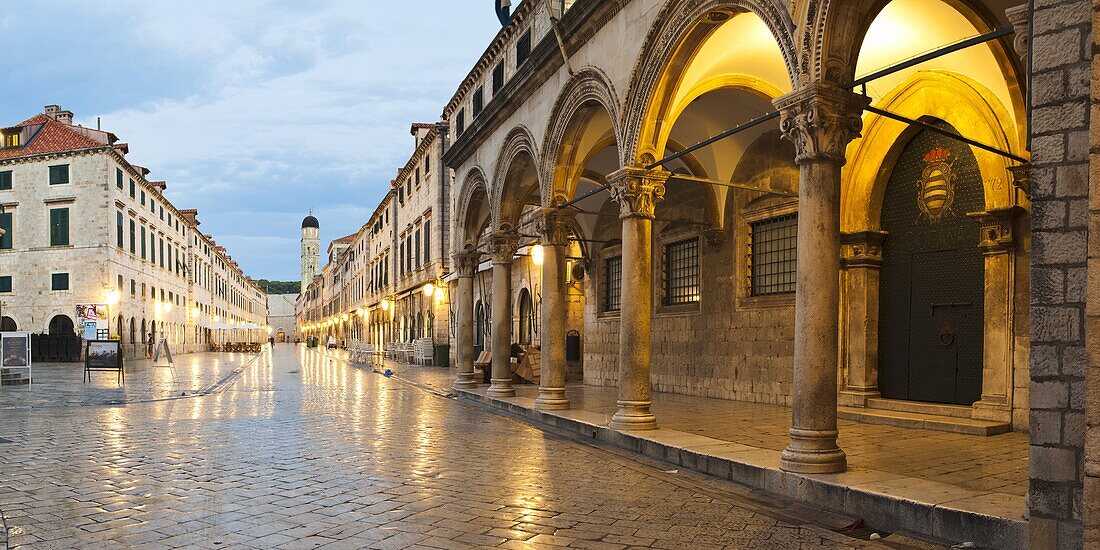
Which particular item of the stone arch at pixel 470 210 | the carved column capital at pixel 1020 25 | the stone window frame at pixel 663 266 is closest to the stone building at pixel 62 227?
the stone arch at pixel 470 210

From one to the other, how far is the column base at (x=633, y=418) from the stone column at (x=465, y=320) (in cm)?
814

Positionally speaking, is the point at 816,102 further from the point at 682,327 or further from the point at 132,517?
the point at 682,327

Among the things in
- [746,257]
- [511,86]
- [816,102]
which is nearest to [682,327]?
[746,257]

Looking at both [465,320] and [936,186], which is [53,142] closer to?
[465,320]

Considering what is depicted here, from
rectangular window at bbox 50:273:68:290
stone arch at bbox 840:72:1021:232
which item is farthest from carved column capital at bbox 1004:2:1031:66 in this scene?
rectangular window at bbox 50:273:68:290

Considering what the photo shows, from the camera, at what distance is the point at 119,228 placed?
42.2 metres

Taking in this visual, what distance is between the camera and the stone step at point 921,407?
10920 mm

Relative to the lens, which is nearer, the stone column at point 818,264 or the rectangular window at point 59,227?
the stone column at point 818,264

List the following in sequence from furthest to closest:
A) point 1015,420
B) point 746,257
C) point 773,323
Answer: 1. point 746,257
2. point 773,323
3. point 1015,420

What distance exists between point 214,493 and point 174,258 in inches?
2213

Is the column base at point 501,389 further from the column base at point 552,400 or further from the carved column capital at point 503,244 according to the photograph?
the column base at point 552,400

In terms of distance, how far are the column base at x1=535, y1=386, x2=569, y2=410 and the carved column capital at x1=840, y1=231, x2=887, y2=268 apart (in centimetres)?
518

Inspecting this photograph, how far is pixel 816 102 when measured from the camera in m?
7.45

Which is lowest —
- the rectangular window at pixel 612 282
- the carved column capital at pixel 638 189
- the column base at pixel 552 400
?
the column base at pixel 552 400
